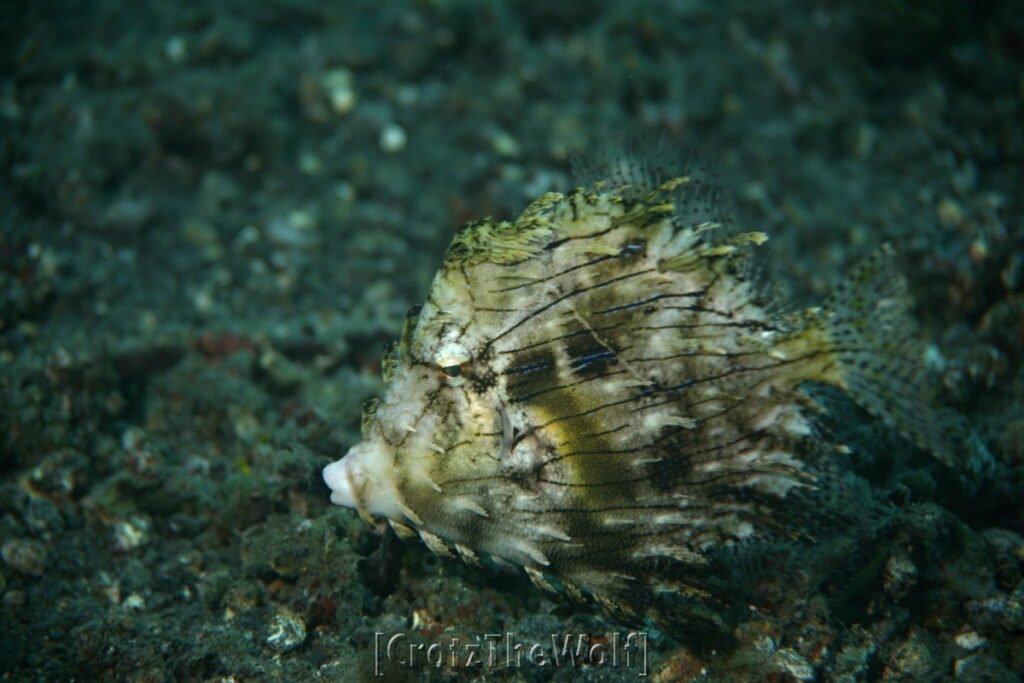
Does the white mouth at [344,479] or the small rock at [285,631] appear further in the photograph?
the small rock at [285,631]

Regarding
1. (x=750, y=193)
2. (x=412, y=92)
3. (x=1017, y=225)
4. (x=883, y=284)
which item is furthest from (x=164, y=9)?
(x=1017, y=225)

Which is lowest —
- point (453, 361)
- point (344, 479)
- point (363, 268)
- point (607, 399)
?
point (344, 479)

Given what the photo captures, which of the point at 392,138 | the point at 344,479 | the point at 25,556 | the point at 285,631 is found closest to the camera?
the point at 344,479

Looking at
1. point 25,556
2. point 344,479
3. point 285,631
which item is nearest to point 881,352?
point 344,479

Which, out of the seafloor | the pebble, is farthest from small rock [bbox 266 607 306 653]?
the pebble

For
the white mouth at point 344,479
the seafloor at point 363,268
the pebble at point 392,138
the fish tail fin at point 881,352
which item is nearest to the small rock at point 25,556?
the seafloor at point 363,268

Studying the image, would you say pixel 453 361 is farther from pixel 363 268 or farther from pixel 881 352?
pixel 363 268

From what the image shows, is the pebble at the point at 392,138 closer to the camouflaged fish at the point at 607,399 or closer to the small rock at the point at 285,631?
the camouflaged fish at the point at 607,399
